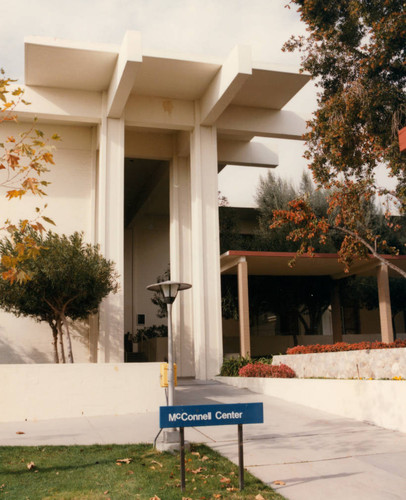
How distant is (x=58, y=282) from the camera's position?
15359 millimetres

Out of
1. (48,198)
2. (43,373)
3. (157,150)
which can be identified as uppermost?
(157,150)

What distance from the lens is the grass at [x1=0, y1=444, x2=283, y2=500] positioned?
5.67 m

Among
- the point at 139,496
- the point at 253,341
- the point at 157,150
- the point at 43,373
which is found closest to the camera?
the point at 139,496

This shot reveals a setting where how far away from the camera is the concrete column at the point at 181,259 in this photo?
2138cm

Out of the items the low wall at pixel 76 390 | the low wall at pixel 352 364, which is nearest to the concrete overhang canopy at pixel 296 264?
the low wall at pixel 352 364

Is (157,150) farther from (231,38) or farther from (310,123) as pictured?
(310,123)

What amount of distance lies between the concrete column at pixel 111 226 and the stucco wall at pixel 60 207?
1383 mm

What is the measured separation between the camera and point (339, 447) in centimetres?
802

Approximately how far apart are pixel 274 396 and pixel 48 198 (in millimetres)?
11349

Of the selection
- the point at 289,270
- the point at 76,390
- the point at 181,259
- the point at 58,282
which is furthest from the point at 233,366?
the point at 76,390

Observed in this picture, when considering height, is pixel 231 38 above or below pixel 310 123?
above

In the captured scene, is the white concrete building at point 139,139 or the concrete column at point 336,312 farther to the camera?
the concrete column at point 336,312

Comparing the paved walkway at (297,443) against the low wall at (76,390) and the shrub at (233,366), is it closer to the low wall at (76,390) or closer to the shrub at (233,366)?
the low wall at (76,390)

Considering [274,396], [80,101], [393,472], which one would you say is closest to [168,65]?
[80,101]
